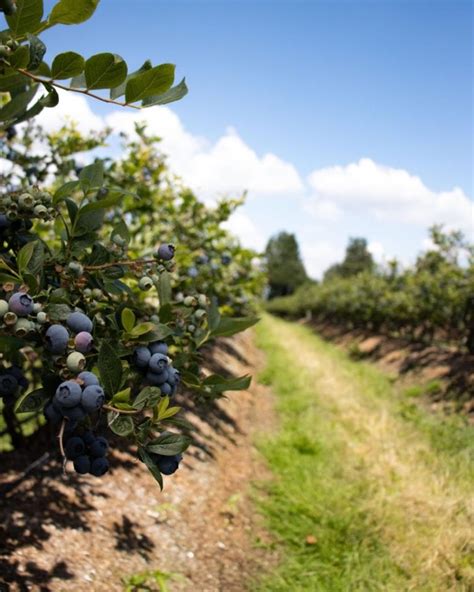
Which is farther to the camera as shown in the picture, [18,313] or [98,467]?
[98,467]

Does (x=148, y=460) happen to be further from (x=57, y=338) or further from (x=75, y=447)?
(x=57, y=338)

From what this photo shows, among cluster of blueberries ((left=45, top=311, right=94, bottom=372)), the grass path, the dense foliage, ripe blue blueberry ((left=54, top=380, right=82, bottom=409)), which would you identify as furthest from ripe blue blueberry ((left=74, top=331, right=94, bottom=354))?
the dense foliage

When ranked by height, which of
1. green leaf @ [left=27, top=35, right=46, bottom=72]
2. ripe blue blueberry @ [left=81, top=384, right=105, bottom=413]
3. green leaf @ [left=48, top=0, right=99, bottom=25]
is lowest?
ripe blue blueberry @ [left=81, top=384, right=105, bottom=413]

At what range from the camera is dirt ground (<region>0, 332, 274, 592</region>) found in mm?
2469

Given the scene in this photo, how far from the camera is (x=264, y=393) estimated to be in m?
8.41

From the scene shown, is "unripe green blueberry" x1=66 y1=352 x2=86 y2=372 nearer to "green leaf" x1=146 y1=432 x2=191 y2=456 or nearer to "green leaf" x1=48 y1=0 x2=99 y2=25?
"green leaf" x1=146 y1=432 x2=191 y2=456

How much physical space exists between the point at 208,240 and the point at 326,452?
2640 mm

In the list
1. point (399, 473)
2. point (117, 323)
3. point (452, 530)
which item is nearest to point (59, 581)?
point (117, 323)

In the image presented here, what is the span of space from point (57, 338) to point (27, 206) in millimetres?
439

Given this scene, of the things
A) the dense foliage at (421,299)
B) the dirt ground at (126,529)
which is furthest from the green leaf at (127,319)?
the dense foliage at (421,299)

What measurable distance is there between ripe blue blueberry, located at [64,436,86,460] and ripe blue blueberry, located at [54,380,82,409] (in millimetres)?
344

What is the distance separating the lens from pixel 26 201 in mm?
1358

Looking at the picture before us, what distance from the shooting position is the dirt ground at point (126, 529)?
8.10 feet

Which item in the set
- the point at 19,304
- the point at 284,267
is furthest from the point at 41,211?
the point at 284,267
